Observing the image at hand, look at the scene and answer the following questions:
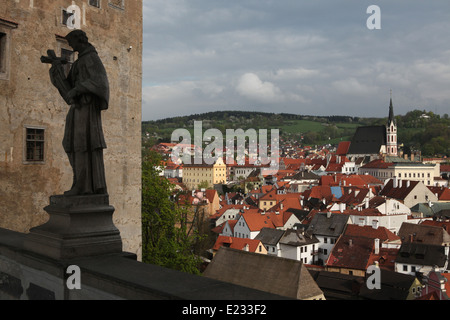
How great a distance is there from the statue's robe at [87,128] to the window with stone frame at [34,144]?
25.0 ft

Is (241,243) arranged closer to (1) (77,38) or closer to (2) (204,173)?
(1) (77,38)

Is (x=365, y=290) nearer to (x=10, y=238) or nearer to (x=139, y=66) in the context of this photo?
(x=139, y=66)

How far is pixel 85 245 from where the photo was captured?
4.79m

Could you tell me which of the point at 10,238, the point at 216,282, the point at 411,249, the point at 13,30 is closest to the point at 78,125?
the point at 10,238

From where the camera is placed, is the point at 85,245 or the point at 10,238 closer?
the point at 85,245

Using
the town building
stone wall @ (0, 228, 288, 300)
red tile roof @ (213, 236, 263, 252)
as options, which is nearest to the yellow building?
the town building

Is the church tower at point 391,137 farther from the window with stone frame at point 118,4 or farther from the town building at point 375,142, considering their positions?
the window with stone frame at point 118,4

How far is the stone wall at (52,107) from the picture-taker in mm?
11688

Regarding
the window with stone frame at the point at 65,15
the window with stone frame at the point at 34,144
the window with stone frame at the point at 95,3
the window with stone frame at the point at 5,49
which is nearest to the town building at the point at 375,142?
the window with stone frame at the point at 95,3

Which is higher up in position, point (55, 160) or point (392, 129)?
point (392, 129)

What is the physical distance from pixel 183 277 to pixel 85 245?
1.36 meters

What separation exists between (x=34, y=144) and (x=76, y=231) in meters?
8.45

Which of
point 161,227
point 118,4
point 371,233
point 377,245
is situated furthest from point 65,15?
point 371,233

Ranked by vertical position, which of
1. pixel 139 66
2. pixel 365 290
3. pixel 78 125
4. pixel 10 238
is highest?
pixel 139 66
